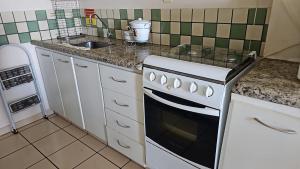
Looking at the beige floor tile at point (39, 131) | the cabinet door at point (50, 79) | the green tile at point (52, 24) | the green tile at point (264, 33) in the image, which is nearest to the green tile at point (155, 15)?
the green tile at point (264, 33)

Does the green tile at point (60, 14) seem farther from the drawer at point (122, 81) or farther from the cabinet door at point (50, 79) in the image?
the drawer at point (122, 81)

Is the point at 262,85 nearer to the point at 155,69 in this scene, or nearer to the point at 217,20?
the point at 155,69

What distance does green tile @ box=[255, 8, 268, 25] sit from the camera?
48.4 inches

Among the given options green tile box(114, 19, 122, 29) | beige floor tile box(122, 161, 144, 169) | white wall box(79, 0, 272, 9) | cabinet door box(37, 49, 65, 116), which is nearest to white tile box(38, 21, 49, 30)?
cabinet door box(37, 49, 65, 116)

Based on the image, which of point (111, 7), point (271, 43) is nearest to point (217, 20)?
point (271, 43)

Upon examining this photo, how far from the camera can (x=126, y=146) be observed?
1.61m

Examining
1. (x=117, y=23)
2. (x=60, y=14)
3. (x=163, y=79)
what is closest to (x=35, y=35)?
(x=60, y=14)

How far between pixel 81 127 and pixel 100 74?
756mm

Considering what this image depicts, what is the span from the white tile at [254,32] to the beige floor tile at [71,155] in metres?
1.57

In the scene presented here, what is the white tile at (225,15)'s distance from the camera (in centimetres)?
135

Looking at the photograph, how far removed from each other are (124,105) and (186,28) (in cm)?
76

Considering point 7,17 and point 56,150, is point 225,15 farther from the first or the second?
point 7,17

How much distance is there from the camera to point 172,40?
170 centimetres

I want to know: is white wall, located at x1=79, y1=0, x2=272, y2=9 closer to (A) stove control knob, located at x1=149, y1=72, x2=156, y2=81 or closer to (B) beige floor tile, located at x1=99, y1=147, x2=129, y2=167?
(A) stove control knob, located at x1=149, y1=72, x2=156, y2=81
